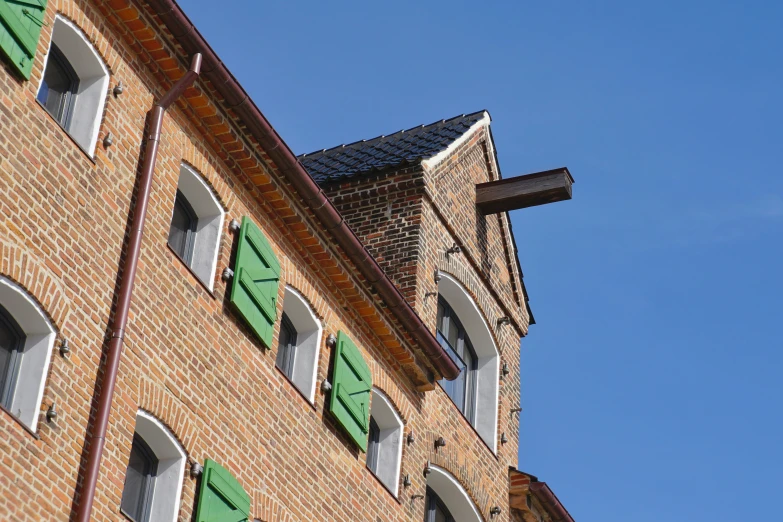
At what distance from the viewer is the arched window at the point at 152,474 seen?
13.1m

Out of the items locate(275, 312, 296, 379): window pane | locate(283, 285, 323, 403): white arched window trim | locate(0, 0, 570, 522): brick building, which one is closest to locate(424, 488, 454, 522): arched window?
locate(0, 0, 570, 522): brick building

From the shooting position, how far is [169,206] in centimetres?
1439

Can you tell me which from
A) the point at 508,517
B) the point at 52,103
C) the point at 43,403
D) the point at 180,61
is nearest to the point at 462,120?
the point at 508,517

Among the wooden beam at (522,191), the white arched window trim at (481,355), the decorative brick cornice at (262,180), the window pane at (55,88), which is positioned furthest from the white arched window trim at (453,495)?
the window pane at (55,88)

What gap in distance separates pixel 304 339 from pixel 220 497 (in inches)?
136

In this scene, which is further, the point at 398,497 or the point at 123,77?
the point at 398,497

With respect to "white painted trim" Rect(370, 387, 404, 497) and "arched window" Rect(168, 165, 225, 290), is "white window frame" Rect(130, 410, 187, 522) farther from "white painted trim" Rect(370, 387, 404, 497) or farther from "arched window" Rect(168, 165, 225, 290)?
"white painted trim" Rect(370, 387, 404, 497)

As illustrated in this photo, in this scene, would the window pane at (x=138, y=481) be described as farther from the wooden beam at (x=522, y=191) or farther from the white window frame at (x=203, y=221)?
the wooden beam at (x=522, y=191)

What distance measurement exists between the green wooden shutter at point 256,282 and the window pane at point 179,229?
618 millimetres

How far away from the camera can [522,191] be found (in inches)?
890

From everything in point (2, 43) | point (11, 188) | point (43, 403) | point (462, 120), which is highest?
point (462, 120)

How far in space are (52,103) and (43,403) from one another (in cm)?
317

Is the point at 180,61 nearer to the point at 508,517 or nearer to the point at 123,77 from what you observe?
the point at 123,77

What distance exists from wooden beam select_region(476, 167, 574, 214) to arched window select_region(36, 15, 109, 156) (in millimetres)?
10048
